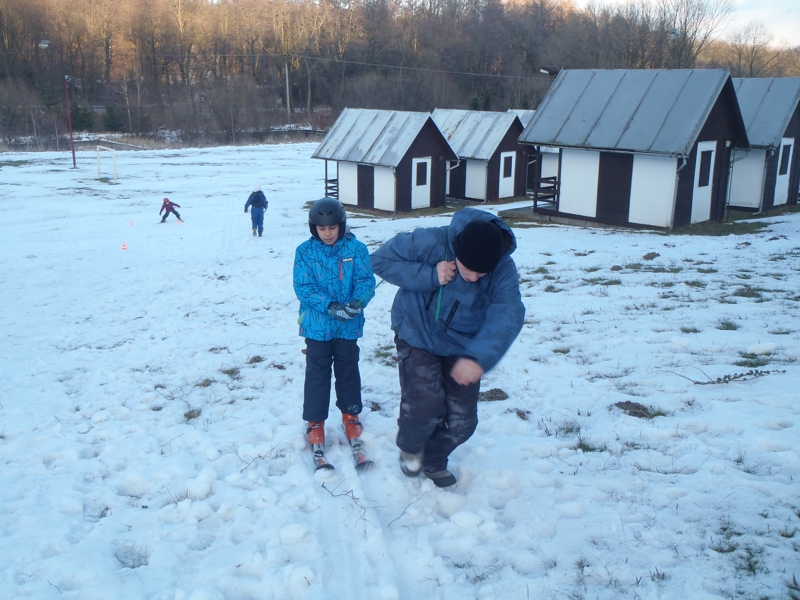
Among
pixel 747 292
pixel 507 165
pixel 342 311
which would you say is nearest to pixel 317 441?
pixel 342 311

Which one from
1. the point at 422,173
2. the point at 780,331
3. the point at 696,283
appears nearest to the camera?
the point at 780,331

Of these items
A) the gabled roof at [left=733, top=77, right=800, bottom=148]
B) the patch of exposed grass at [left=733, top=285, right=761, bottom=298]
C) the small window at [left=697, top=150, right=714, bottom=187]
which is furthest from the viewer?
the gabled roof at [left=733, top=77, right=800, bottom=148]

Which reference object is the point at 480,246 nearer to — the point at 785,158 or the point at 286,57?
the point at 785,158

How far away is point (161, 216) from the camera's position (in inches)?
907

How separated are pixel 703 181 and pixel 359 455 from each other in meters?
19.7

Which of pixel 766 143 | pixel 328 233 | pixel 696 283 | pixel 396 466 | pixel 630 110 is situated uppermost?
pixel 630 110

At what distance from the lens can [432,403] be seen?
13.0 ft

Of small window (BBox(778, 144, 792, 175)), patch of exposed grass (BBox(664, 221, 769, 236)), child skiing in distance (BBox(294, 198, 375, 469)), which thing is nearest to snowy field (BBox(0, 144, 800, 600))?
child skiing in distance (BBox(294, 198, 375, 469))

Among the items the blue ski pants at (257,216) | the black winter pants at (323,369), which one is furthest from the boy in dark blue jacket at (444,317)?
the blue ski pants at (257,216)

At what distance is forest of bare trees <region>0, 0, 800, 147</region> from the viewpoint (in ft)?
199

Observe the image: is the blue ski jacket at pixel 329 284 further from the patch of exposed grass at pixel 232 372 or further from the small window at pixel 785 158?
the small window at pixel 785 158

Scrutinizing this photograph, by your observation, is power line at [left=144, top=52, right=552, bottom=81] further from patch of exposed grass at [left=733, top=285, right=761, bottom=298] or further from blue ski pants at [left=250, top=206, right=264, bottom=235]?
patch of exposed grass at [left=733, top=285, right=761, bottom=298]

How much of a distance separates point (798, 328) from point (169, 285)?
32.0ft

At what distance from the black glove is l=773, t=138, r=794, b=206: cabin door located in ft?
81.2
